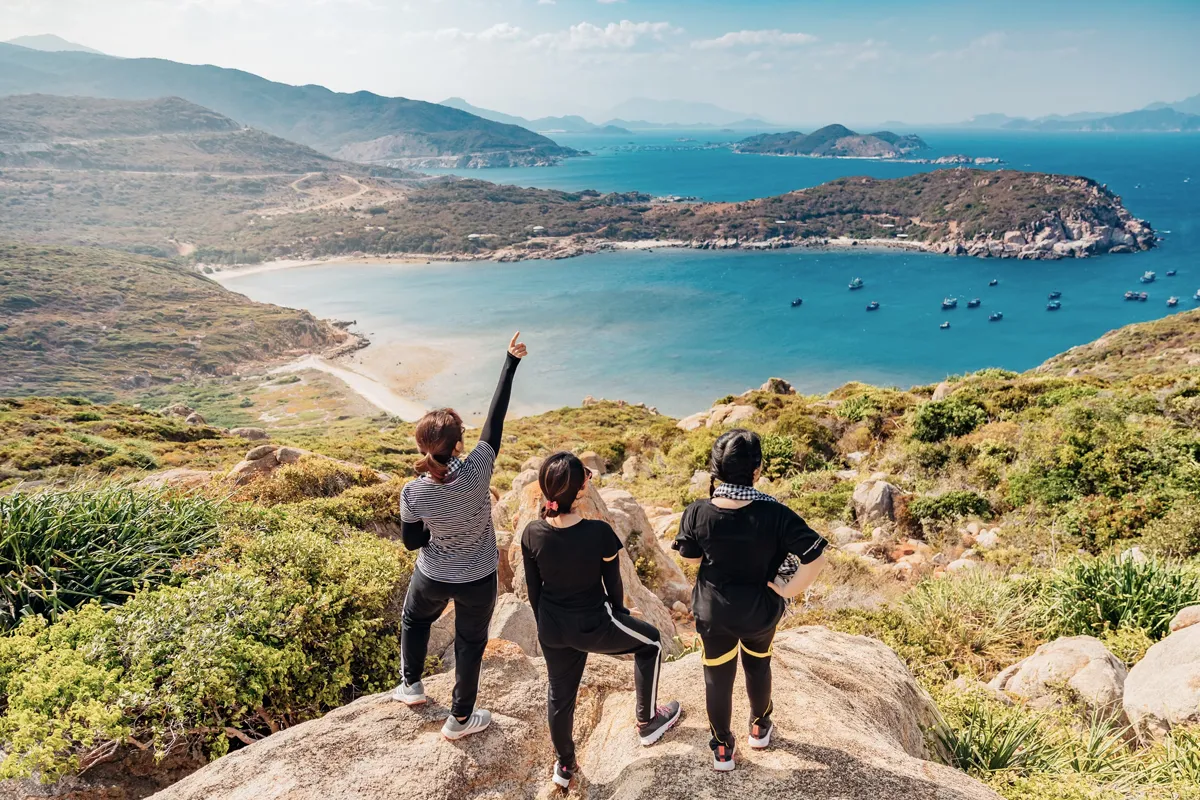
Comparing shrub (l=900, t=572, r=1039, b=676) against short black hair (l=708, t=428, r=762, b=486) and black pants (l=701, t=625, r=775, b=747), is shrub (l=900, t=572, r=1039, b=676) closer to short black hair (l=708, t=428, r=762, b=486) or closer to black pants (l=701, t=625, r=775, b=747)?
black pants (l=701, t=625, r=775, b=747)


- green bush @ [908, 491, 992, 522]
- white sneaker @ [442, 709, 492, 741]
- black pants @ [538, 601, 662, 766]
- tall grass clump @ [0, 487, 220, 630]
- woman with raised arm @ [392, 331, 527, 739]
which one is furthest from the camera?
green bush @ [908, 491, 992, 522]

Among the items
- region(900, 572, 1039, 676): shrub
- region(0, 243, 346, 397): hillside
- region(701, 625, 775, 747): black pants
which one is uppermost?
region(701, 625, 775, 747): black pants

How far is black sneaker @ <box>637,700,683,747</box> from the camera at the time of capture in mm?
3768

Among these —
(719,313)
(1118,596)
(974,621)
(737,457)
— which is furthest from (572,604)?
(719,313)

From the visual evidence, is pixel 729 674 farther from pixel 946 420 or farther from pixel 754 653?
pixel 946 420

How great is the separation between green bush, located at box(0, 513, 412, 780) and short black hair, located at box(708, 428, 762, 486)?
11.6 ft

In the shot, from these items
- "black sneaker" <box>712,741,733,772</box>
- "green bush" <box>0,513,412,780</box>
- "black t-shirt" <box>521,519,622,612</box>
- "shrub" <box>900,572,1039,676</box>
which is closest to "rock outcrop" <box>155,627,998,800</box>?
"black sneaker" <box>712,741,733,772</box>

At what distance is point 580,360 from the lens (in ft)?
255

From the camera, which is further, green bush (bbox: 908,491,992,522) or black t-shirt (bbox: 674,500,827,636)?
green bush (bbox: 908,491,992,522)

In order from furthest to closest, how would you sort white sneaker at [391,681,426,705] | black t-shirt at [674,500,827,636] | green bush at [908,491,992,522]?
1. green bush at [908,491,992,522]
2. white sneaker at [391,681,426,705]
3. black t-shirt at [674,500,827,636]

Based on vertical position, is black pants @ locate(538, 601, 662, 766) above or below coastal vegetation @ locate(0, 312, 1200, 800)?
above

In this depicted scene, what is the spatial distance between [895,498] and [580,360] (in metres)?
66.6

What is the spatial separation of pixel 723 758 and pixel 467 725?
1690 mm

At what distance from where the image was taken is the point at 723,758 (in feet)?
11.2
